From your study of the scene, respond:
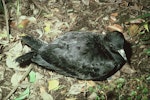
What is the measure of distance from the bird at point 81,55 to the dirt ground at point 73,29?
0.87 feet

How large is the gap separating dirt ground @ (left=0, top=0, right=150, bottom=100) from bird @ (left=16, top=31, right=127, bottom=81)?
0.87 ft

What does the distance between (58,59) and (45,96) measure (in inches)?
26.8

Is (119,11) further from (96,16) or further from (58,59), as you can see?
(58,59)

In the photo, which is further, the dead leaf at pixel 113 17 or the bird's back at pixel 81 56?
the dead leaf at pixel 113 17

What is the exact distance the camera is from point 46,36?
19.0 feet

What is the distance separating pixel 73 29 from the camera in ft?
19.3

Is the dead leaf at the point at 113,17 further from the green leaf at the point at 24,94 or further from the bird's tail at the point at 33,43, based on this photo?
the green leaf at the point at 24,94

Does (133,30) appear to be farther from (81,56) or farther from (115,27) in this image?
(81,56)

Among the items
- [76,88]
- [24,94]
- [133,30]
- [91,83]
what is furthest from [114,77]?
[24,94]

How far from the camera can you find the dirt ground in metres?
5.21

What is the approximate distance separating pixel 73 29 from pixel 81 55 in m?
Result: 1.11

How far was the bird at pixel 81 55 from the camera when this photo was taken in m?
4.88

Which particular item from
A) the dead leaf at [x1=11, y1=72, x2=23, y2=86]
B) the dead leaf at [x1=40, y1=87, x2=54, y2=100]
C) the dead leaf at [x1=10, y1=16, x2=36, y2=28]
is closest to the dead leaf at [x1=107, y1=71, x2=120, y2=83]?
the dead leaf at [x1=40, y1=87, x2=54, y2=100]

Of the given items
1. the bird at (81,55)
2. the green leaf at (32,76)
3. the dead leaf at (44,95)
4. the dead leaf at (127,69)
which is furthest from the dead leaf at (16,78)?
the dead leaf at (127,69)
